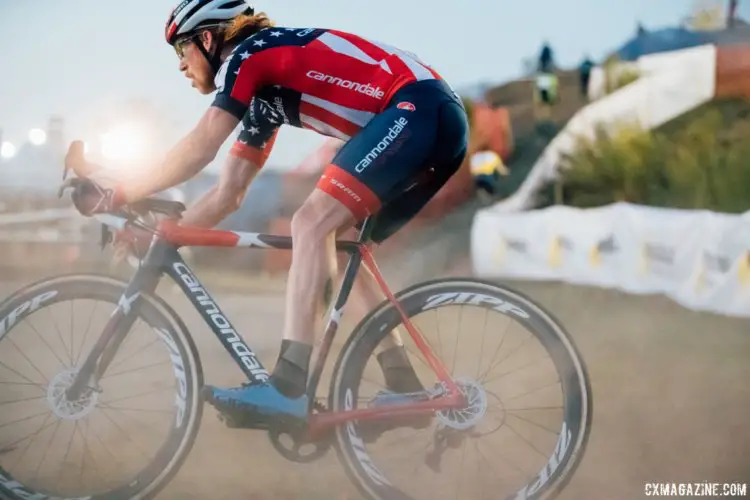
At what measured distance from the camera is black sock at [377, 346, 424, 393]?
2.51 meters

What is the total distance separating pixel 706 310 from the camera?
4230mm

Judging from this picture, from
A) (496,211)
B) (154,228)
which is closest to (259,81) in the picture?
(154,228)

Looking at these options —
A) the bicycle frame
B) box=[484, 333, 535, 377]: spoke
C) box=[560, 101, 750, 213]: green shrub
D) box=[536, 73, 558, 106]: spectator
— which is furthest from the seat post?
box=[560, 101, 750, 213]: green shrub

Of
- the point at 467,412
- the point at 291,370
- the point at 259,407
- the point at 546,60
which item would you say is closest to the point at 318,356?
the point at 291,370

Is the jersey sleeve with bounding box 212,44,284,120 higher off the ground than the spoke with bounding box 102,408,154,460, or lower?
higher

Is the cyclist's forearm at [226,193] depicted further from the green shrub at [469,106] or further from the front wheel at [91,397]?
the green shrub at [469,106]

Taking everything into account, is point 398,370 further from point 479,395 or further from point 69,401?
point 69,401

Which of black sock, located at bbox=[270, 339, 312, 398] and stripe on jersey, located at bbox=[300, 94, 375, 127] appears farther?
stripe on jersey, located at bbox=[300, 94, 375, 127]

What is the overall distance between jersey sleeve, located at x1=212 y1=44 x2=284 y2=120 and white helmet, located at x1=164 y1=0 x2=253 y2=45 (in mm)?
273

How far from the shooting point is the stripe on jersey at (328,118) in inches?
99.3

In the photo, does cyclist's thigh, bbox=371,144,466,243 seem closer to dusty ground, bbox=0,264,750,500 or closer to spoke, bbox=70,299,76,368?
dusty ground, bbox=0,264,750,500

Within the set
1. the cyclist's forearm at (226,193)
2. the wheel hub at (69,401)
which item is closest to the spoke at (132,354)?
the wheel hub at (69,401)

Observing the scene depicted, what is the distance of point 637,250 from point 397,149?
6.75 feet
